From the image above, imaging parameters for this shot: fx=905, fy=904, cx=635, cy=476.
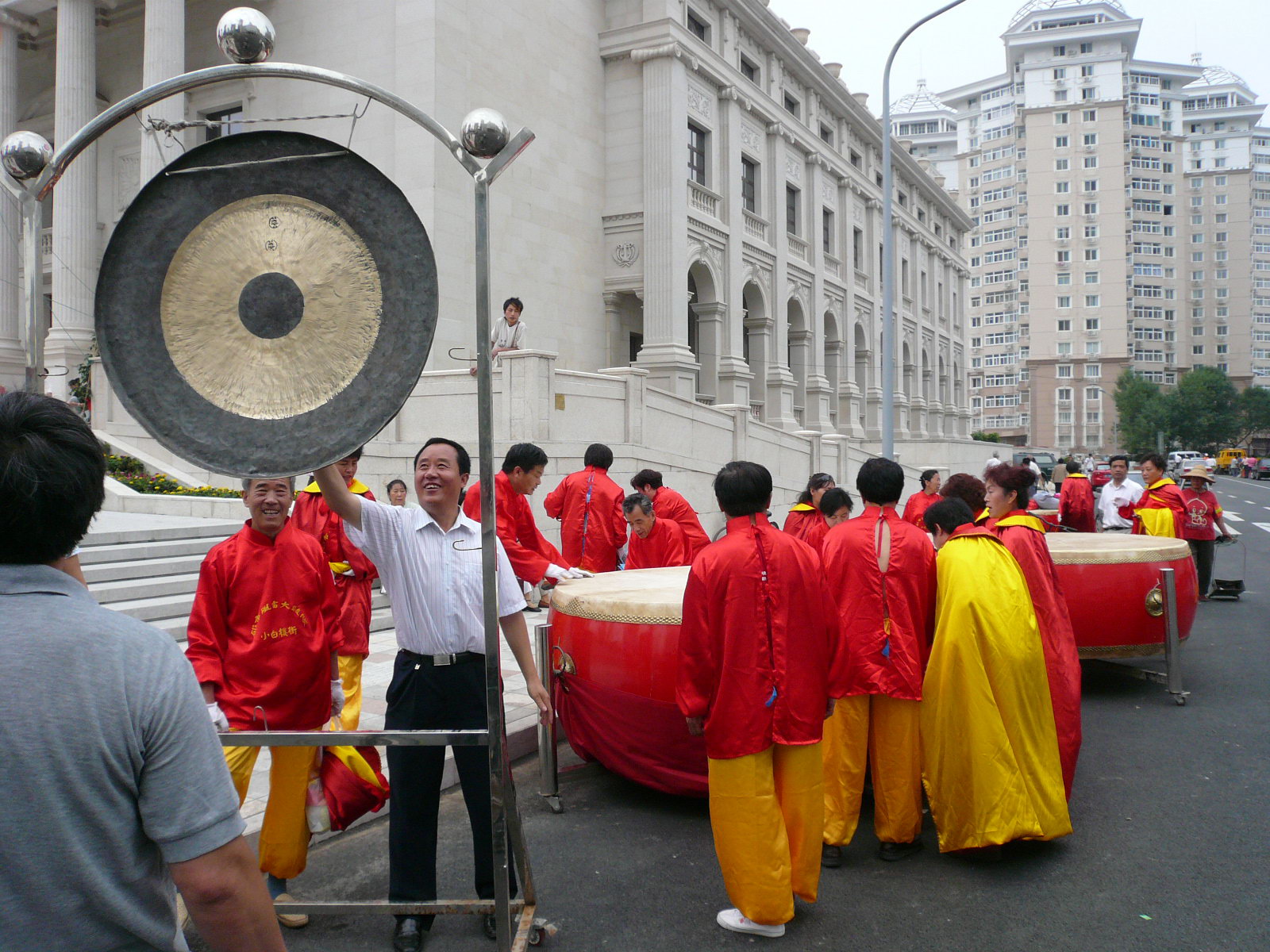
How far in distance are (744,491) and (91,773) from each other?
2.85 metres

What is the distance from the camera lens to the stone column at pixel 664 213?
899 inches

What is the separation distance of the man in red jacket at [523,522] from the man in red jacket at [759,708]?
2.39 m

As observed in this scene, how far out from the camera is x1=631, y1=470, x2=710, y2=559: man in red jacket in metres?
7.69

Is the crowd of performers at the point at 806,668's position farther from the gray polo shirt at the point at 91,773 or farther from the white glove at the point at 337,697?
the gray polo shirt at the point at 91,773

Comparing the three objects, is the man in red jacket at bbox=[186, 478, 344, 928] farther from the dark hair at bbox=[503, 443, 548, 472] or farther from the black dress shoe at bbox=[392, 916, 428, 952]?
the dark hair at bbox=[503, 443, 548, 472]

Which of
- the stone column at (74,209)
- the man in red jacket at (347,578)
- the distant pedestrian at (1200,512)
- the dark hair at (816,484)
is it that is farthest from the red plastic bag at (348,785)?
the stone column at (74,209)

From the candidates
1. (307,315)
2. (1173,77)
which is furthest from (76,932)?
(1173,77)

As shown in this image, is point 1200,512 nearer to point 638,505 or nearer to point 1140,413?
point 638,505

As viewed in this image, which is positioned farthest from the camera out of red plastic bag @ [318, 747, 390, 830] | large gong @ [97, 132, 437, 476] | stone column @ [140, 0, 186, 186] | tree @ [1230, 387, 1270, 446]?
tree @ [1230, 387, 1270, 446]

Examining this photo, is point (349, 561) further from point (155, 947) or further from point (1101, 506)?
point (1101, 506)

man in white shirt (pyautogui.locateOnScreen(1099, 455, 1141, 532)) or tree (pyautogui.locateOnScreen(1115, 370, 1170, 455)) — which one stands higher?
tree (pyautogui.locateOnScreen(1115, 370, 1170, 455))

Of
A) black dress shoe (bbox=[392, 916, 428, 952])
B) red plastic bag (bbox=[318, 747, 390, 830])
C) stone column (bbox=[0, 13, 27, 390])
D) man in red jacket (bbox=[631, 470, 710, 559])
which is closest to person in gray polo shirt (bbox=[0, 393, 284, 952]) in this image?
black dress shoe (bbox=[392, 916, 428, 952])

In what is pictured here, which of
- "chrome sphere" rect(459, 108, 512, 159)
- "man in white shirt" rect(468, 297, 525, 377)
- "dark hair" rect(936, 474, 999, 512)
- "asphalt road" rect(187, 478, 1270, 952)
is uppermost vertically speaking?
"man in white shirt" rect(468, 297, 525, 377)

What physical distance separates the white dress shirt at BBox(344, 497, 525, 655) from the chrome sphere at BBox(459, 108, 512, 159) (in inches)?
55.6
